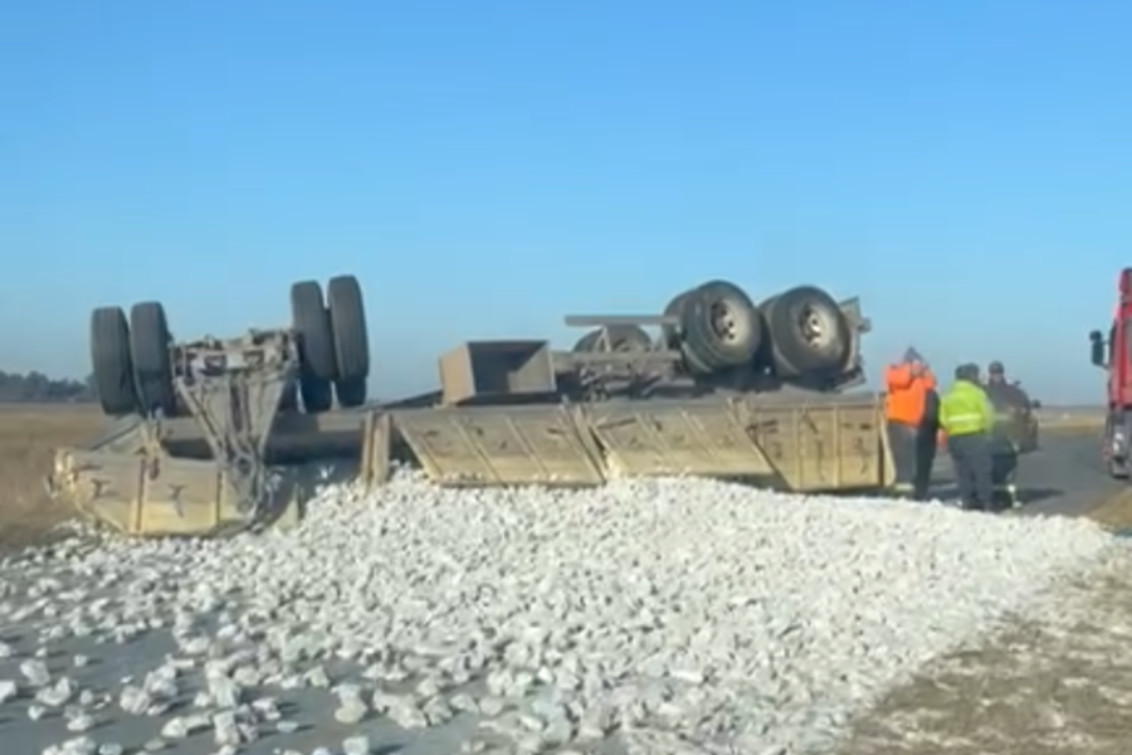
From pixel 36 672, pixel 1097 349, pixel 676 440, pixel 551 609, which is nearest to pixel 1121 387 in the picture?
pixel 1097 349

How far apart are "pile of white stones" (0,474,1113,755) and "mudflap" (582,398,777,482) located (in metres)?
0.66

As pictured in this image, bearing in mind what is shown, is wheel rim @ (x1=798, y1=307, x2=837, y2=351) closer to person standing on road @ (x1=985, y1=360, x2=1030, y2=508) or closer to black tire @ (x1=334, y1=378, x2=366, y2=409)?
person standing on road @ (x1=985, y1=360, x2=1030, y2=508)

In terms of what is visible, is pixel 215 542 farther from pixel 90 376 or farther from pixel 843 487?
pixel 843 487

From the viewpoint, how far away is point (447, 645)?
10.2 metres

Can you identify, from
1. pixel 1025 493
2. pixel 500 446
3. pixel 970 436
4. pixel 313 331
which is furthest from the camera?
pixel 1025 493

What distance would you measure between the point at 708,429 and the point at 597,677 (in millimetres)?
10484

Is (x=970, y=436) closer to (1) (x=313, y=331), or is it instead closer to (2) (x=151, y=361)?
(1) (x=313, y=331)

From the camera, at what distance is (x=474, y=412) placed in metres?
18.9

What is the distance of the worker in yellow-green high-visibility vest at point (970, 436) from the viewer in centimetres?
2086

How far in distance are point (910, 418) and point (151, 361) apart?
881 cm

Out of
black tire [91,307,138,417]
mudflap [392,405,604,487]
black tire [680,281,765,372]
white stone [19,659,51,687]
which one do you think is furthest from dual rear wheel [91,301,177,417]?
white stone [19,659,51,687]

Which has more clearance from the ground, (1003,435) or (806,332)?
(806,332)

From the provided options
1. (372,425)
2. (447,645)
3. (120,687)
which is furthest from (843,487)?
(120,687)

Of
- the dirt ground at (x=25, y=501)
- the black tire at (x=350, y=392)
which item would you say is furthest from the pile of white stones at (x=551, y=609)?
the black tire at (x=350, y=392)
